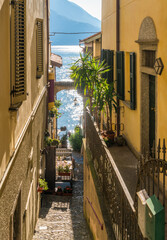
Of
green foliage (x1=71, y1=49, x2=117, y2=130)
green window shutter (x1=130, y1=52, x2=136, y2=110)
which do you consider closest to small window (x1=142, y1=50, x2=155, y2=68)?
green window shutter (x1=130, y1=52, x2=136, y2=110)

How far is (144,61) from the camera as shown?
24.8 feet

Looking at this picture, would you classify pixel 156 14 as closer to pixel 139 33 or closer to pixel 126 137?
pixel 139 33

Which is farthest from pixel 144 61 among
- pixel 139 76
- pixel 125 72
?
pixel 125 72

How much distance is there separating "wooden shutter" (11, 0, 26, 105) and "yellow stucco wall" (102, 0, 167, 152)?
228cm

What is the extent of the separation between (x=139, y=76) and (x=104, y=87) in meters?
1.74

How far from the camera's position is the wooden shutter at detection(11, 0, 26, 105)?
14.5ft

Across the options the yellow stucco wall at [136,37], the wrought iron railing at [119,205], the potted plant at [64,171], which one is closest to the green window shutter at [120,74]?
the yellow stucco wall at [136,37]

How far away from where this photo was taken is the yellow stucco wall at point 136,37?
6023mm

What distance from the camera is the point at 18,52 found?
477cm

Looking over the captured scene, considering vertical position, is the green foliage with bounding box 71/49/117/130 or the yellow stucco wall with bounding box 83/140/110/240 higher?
the green foliage with bounding box 71/49/117/130

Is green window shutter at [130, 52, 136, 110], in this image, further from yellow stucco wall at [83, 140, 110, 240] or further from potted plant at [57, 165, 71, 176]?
potted plant at [57, 165, 71, 176]

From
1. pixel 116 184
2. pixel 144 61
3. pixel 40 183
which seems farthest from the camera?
pixel 40 183

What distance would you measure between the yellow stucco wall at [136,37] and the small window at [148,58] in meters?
0.38

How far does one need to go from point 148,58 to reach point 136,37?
90 centimetres
